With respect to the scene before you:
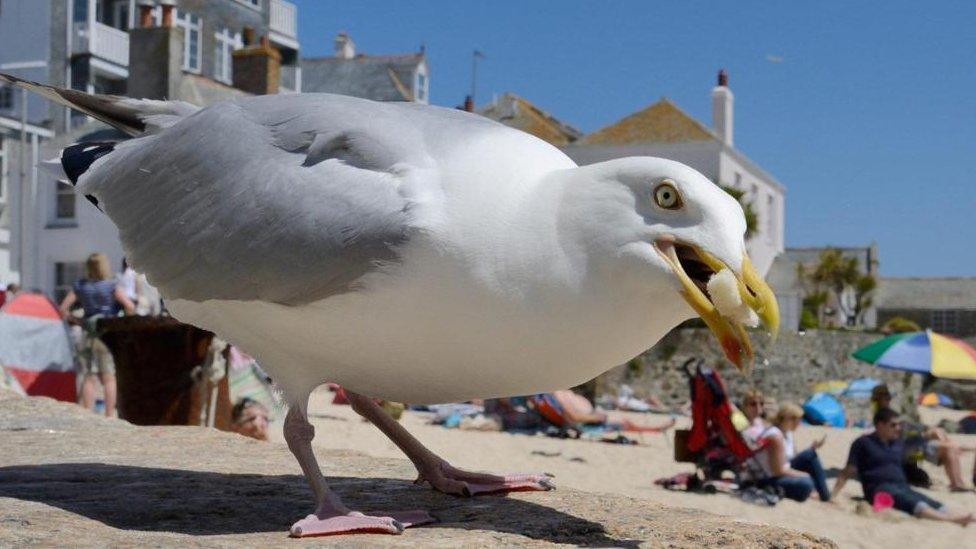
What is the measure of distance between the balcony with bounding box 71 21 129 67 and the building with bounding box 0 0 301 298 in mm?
24

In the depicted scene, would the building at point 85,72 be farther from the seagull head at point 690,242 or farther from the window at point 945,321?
the window at point 945,321

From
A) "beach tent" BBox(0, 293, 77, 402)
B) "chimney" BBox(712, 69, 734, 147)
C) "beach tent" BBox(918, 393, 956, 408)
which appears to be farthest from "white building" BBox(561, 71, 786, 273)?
"beach tent" BBox(0, 293, 77, 402)

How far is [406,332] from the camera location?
2.70 meters

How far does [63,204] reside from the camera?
23984 mm

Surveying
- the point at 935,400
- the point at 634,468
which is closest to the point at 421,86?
the point at 935,400

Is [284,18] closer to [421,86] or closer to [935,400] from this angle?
[421,86]

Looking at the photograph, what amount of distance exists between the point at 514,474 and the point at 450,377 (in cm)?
100

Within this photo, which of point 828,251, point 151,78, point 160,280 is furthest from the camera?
point 828,251

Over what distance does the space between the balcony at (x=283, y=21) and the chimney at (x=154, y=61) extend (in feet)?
43.3

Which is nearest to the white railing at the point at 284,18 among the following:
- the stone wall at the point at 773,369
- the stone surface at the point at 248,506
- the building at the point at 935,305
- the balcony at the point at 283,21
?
the balcony at the point at 283,21

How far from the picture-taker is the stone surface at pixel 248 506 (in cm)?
282

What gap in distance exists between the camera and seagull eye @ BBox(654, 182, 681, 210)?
2619 mm

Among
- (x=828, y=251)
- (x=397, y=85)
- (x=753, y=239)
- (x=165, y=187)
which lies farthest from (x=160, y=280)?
(x=828, y=251)

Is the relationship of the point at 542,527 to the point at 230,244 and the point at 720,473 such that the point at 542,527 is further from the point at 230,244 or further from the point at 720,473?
the point at 720,473
